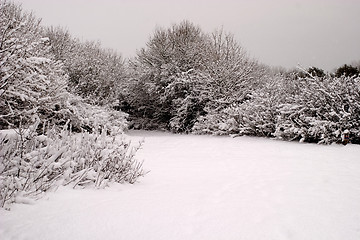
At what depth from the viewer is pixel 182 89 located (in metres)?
18.3

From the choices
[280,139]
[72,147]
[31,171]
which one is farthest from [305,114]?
[31,171]

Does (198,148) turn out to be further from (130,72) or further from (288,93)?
(130,72)

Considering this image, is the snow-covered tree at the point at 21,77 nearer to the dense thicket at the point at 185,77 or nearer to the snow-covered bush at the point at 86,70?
the snow-covered bush at the point at 86,70

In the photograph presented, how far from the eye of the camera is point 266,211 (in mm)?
3234

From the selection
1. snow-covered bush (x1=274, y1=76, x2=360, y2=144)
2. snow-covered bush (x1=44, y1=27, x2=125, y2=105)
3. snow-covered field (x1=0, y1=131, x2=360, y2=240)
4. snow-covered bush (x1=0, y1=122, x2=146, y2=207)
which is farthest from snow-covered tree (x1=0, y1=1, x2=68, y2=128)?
snow-covered bush (x1=274, y1=76, x2=360, y2=144)

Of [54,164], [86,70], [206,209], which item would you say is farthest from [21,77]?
[86,70]

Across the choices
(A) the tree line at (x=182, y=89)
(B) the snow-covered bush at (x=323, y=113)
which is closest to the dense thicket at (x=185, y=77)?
(A) the tree line at (x=182, y=89)

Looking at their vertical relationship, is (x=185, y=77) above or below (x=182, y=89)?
above

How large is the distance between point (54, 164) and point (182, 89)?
1529 cm

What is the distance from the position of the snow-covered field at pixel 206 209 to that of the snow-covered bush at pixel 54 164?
20 centimetres

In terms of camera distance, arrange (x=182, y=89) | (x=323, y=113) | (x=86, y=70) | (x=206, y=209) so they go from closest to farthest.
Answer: (x=206, y=209), (x=323, y=113), (x=86, y=70), (x=182, y=89)

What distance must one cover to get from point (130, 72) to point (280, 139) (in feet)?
46.0

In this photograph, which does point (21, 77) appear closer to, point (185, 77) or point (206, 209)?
point (206, 209)

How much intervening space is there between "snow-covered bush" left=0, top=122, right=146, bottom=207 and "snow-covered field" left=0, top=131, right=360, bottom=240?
196 millimetres
